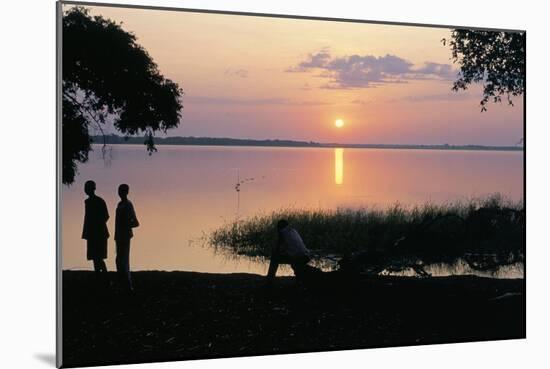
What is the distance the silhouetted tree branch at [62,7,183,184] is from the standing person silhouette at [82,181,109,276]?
202mm

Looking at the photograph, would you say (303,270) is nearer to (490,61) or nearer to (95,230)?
A: (95,230)

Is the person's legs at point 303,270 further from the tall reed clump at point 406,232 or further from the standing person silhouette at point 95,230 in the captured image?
the standing person silhouette at point 95,230

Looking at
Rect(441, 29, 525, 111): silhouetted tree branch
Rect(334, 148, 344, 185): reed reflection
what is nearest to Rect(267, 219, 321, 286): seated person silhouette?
Rect(334, 148, 344, 185): reed reflection

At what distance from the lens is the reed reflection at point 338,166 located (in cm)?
838

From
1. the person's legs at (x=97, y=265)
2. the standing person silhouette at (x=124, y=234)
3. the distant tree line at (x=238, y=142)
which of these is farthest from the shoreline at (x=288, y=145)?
the person's legs at (x=97, y=265)

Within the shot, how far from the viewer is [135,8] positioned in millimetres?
7734

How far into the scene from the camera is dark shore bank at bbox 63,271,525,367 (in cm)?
768

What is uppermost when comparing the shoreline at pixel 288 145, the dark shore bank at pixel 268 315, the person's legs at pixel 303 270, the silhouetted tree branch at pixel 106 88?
the silhouetted tree branch at pixel 106 88

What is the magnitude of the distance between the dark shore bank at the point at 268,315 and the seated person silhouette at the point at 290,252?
0.12m

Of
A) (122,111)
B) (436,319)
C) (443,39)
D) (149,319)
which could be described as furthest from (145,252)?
(443,39)

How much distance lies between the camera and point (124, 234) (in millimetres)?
7781

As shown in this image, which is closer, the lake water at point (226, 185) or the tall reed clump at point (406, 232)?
the lake water at point (226, 185)

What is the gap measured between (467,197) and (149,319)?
305 centimetres

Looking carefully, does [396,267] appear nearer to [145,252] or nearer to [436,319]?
[436,319]
